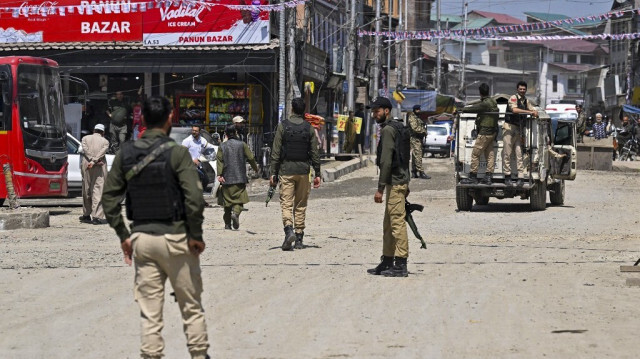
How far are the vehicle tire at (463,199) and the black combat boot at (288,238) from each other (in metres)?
7.21

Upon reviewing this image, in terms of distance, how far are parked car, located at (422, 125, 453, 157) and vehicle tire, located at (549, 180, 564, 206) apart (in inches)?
1171

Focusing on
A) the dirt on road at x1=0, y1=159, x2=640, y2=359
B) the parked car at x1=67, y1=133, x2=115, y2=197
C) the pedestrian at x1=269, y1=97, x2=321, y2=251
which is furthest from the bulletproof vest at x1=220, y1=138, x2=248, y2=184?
the parked car at x1=67, y1=133, x2=115, y2=197

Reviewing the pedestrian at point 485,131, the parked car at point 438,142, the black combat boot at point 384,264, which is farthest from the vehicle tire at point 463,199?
the parked car at point 438,142

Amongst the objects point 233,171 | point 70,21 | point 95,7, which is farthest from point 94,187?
point 70,21

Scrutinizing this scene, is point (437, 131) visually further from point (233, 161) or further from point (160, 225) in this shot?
point (160, 225)

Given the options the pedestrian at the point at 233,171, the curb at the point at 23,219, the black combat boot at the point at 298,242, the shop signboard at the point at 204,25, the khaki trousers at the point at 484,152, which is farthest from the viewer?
the shop signboard at the point at 204,25

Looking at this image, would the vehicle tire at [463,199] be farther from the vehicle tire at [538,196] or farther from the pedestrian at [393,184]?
the pedestrian at [393,184]

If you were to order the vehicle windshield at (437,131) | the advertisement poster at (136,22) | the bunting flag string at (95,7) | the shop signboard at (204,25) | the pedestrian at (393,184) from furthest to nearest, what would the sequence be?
the vehicle windshield at (437,131)
the bunting flag string at (95,7)
the advertisement poster at (136,22)
the shop signboard at (204,25)
the pedestrian at (393,184)

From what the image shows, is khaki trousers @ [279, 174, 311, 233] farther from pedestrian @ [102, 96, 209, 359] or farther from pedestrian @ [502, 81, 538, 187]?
pedestrian @ [102, 96, 209, 359]

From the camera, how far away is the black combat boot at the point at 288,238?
14797 mm

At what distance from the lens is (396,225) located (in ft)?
40.2

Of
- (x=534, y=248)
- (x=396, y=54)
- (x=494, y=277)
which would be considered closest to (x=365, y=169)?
(x=534, y=248)

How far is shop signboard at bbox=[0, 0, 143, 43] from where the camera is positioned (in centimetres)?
3650

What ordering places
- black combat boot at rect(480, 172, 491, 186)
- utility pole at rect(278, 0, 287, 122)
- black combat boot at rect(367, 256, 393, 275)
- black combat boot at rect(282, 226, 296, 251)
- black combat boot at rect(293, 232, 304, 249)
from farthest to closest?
1. utility pole at rect(278, 0, 287, 122)
2. black combat boot at rect(480, 172, 491, 186)
3. black combat boot at rect(293, 232, 304, 249)
4. black combat boot at rect(282, 226, 296, 251)
5. black combat boot at rect(367, 256, 393, 275)
